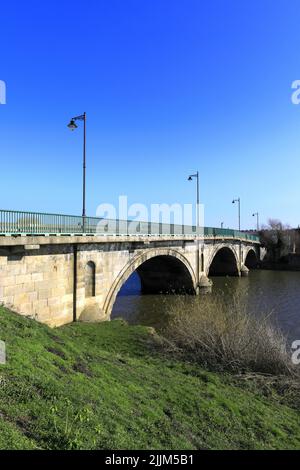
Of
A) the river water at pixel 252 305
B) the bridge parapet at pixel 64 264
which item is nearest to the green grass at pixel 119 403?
the bridge parapet at pixel 64 264

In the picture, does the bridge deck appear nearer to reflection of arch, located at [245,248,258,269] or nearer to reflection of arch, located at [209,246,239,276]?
reflection of arch, located at [209,246,239,276]

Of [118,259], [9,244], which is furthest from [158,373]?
[118,259]

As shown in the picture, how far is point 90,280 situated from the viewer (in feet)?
59.7

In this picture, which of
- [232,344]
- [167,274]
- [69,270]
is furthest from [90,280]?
[167,274]

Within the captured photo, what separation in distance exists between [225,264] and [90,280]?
38376 mm

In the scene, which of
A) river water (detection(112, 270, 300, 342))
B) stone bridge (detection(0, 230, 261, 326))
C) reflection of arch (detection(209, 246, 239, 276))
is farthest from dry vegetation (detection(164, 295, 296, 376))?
reflection of arch (detection(209, 246, 239, 276))

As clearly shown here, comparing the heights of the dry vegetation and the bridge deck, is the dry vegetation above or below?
below

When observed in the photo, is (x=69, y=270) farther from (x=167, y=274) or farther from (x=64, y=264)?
(x=167, y=274)

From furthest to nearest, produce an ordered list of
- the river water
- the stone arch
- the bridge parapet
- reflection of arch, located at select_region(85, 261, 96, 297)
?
1. the stone arch
2. the river water
3. reflection of arch, located at select_region(85, 261, 96, 297)
4. the bridge parapet

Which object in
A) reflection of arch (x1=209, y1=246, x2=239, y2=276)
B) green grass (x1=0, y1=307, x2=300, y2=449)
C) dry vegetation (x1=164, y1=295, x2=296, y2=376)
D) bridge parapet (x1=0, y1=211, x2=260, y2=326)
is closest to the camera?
green grass (x1=0, y1=307, x2=300, y2=449)

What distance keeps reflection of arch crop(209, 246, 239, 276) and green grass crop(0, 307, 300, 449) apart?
138ft

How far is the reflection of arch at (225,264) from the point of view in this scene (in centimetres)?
5259

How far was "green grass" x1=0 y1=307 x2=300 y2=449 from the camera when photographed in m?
5.18
